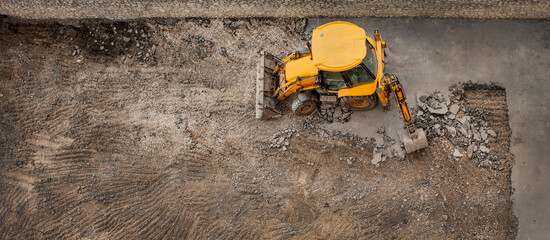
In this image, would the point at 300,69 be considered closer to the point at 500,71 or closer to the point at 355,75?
the point at 355,75

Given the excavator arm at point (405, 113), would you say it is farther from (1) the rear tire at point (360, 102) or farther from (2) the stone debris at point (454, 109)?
(2) the stone debris at point (454, 109)

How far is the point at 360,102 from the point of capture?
8930mm

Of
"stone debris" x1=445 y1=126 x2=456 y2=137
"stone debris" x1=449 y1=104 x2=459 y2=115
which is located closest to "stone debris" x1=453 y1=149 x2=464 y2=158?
"stone debris" x1=445 y1=126 x2=456 y2=137

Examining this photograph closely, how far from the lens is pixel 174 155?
30.0ft

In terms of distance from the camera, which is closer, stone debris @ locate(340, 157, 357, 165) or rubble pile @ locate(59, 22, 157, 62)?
stone debris @ locate(340, 157, 357, 165)

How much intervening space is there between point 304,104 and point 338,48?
160 centimetres

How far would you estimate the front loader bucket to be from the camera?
29.6 feet

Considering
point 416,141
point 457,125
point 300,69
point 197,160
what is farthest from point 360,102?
point 197,160

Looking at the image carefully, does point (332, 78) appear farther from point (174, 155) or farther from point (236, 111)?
point (174, 155)

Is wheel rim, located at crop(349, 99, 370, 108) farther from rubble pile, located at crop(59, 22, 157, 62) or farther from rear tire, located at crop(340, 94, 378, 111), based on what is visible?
rubble pile, located at crop(59, 22, 157, 62)

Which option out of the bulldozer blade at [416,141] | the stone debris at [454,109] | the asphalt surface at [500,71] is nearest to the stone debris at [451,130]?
the stone debris at [454,109]

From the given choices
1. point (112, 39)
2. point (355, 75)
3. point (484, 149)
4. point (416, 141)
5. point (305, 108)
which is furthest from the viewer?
point (112, 39)

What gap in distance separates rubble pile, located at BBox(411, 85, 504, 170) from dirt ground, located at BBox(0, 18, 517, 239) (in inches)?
5.7

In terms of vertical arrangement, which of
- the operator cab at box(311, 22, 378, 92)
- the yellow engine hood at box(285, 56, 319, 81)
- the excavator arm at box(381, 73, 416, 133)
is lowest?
the excavator arm at box(381, 73, 416, 133)
